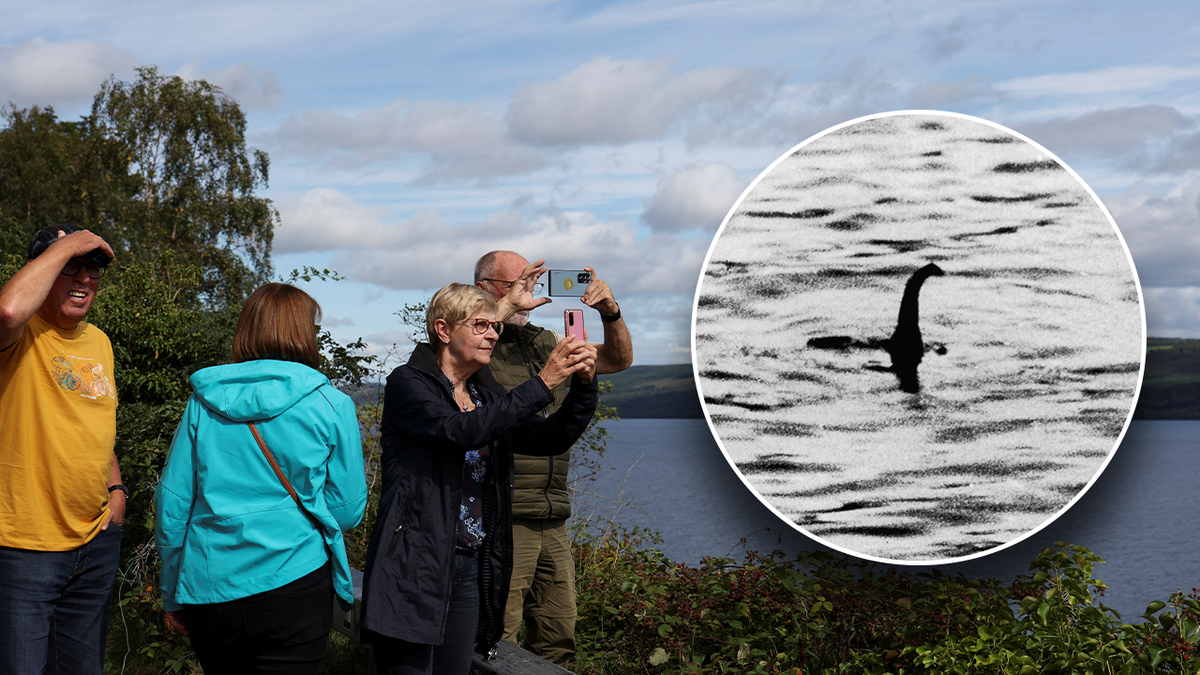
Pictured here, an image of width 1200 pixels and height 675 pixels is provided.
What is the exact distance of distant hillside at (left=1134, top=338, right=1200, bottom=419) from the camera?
2.71 m

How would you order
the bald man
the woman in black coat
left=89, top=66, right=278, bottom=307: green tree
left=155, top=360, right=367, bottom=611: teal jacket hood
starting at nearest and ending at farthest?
left=155, top=360, right=367, bottom=611: teal jacket hood
the woman in black coat
the bald man
left=89, top=66, right=278, bottom=307: green tree

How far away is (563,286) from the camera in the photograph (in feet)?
8.94

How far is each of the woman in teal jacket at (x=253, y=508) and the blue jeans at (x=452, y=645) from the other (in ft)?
0.58

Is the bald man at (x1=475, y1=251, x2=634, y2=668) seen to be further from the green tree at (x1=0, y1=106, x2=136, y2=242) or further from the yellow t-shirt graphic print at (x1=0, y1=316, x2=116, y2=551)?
the green tree at (x1=0, y1=106, x2=136, y2=242)

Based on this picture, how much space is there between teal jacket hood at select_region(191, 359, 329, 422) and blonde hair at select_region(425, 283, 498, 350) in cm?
36

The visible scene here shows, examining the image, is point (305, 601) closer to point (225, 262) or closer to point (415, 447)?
point (415, 447)

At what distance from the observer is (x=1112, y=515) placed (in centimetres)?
293

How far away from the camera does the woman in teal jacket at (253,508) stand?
2090mm

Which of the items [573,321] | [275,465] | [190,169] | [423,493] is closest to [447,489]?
[423,493]

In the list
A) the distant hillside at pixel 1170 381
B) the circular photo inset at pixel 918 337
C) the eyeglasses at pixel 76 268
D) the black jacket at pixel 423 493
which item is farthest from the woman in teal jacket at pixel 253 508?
the distant hillside at pixel 1170 381

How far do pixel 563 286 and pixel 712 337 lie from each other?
0.50 m

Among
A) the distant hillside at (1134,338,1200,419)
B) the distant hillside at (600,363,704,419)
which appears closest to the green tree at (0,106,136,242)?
the distant hillside at (600,363,704,419)

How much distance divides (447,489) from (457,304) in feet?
1.51

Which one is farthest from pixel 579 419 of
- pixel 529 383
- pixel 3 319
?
pixel 3 319
